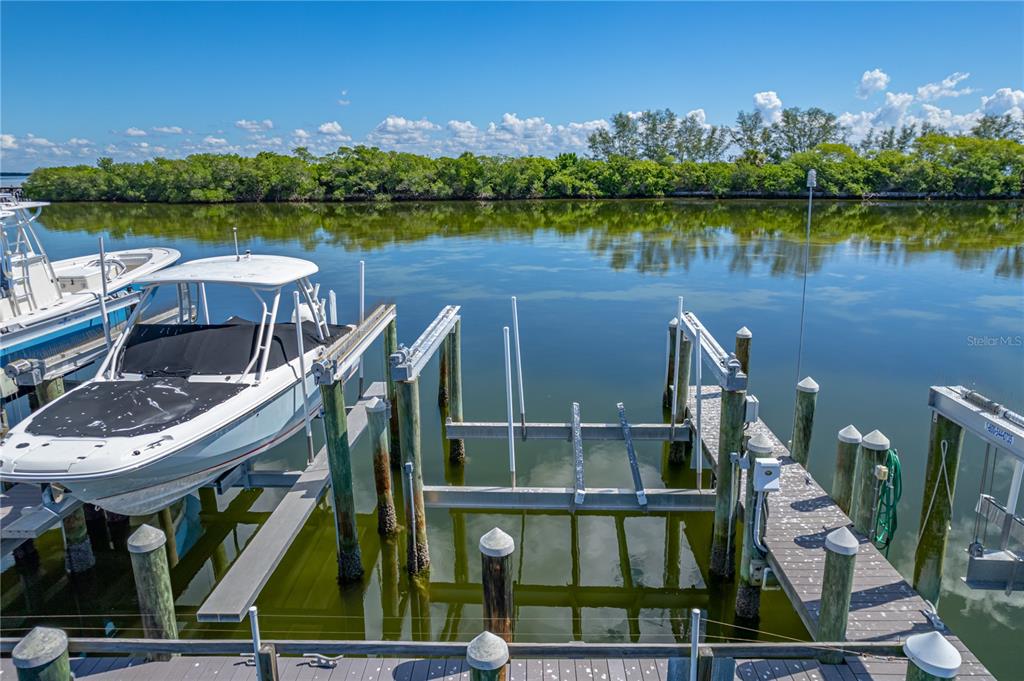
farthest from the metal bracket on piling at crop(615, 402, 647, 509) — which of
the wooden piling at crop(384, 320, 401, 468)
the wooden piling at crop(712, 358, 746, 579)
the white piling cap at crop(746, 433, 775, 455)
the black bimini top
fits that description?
the black bimini top

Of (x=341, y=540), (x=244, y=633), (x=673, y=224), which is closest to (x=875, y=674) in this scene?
(x=341, y=540)

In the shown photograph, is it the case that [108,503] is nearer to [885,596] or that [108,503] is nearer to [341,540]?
[341,540]

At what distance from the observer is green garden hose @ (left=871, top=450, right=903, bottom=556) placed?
7.27m

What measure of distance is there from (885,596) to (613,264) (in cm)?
2626

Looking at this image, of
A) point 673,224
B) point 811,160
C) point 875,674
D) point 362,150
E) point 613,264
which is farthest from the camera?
point 362,150

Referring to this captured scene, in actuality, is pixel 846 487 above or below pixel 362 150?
below

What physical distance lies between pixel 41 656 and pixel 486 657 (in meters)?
3.00

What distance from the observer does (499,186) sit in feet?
241

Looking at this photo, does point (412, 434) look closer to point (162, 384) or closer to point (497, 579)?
point (497, 579)

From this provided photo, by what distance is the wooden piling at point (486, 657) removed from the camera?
436 cm

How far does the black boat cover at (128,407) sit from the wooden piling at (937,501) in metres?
8.08

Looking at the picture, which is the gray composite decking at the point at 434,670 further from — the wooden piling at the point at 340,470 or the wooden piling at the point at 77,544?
the wooden piling at the point at 77,544

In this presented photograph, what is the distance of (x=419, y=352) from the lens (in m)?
8.65

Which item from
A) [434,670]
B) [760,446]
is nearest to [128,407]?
[434,670]
